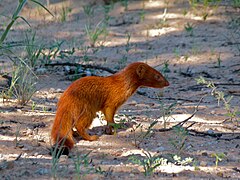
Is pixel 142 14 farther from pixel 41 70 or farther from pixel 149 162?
pixel 149 162

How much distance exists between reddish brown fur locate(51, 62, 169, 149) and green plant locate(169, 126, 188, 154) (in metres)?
0.54

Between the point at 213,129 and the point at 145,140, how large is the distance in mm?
640

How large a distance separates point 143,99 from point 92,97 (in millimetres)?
1518

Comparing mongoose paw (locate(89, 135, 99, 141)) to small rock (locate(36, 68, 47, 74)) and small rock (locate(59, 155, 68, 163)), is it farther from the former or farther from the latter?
small rock (locate(36, 68, 47, 74))

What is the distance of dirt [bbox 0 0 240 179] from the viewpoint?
3.70 m

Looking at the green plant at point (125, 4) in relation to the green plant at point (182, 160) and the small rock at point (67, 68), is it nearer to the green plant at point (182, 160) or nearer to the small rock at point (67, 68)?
the small rock at point (67, 68)

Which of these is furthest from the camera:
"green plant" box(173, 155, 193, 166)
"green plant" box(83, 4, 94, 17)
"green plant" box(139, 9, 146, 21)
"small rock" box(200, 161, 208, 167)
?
"green plant" box(83, 4, 94, 17)

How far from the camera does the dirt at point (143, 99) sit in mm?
3695

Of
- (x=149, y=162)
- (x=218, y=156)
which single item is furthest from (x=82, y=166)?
(x=218, y=156)

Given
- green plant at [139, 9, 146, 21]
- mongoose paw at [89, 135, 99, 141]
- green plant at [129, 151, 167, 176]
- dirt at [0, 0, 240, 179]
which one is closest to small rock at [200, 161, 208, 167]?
dirt at [0, 0, 240, 179]

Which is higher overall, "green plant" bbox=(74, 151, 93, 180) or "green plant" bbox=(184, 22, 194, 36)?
"green plant" bbox=(184, 22, 194, 36)

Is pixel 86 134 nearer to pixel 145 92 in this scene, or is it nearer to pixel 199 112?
pixel 199 112

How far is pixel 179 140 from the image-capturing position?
4.21 m

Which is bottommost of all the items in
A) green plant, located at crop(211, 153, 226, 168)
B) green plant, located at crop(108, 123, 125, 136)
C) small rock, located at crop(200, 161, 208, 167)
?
small rock, located at crop(200, 161, 208, 167)
